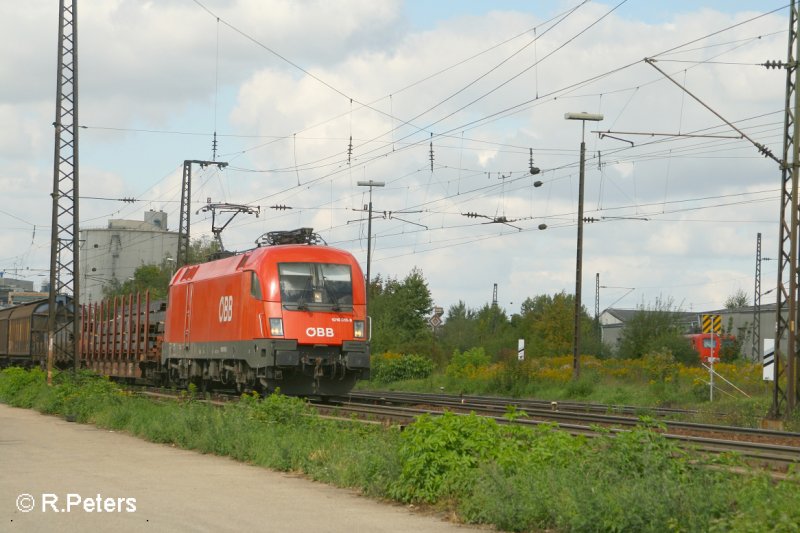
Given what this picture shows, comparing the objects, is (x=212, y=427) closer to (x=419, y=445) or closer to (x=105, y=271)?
(x=419, y=445)

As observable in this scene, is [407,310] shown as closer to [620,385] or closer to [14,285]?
[620,385]

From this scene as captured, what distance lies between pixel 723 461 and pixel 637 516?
217 centimetres

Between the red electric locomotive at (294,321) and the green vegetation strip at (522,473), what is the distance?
6834 mm

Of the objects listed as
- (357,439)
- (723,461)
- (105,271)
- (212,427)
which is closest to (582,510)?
(723,461)

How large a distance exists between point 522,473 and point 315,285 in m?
14.9

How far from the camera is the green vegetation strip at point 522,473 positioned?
883 cm

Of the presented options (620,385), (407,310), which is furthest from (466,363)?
(407,310)

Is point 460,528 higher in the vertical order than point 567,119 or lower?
lower

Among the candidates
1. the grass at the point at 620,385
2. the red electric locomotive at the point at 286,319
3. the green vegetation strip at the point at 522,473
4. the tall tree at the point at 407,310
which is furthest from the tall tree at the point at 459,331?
the green vegetation strip at the point at 522,473

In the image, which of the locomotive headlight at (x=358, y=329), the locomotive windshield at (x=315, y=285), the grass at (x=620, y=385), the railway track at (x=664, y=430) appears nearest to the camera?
the railway track at (x=664, y=430)

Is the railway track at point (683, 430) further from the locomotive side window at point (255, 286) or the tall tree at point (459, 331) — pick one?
the tall tree at point (459, 331)

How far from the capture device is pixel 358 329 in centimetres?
2566

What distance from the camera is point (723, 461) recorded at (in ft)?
34.5

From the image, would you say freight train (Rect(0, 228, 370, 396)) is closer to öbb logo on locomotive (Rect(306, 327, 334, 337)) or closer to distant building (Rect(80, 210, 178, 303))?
öbb logo on locomotive (Rect(306, 327, 334, 337))
